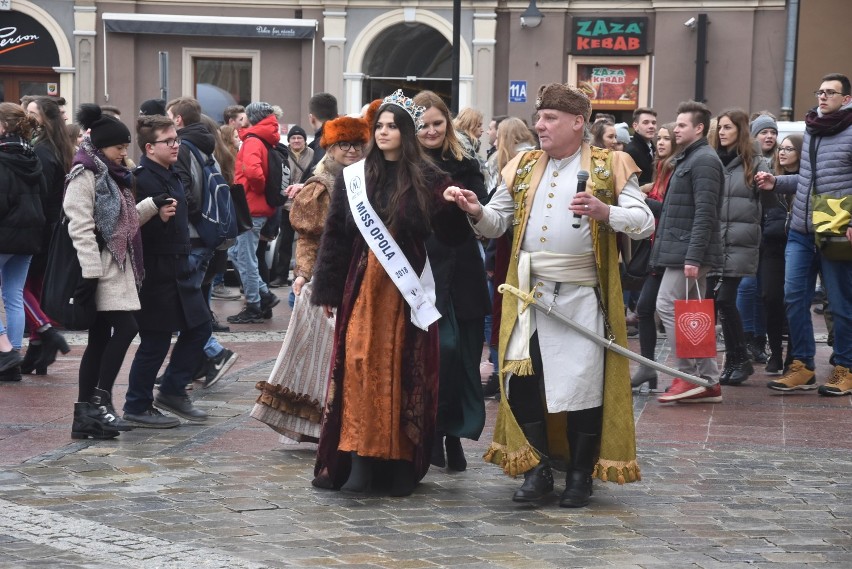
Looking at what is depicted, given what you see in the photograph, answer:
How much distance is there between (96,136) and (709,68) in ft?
64.0

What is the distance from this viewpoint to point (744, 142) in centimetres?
947

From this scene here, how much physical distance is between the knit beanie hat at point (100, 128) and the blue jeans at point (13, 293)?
2.59 m

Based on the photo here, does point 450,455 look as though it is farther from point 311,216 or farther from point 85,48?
point 85,48

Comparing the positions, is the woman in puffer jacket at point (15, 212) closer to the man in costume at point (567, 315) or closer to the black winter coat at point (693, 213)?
the black winter coat at point (693, 213)

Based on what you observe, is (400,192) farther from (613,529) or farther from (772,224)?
(772,224)

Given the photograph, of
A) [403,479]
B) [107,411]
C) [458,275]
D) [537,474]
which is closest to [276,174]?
[107,411]

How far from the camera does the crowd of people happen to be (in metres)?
6.05

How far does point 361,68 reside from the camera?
26.6m

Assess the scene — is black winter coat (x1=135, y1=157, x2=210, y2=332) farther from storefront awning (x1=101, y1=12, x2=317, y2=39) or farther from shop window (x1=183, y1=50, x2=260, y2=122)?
shop window (x1=183, y1=50, x2=260, y2=122)

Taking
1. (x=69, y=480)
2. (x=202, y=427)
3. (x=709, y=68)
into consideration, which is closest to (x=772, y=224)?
(x=202, y=427)

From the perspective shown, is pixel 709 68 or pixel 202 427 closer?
pixel 202 427

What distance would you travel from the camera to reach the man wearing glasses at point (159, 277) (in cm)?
770

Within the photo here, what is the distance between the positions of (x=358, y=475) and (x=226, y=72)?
22.1m

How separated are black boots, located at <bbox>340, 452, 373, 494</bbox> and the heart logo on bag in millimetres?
3043
